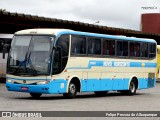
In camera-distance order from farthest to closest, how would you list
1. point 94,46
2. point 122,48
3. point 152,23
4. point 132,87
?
point 152,23, point 132,87, point 122,48, point 94,46

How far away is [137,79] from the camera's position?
2867 cm

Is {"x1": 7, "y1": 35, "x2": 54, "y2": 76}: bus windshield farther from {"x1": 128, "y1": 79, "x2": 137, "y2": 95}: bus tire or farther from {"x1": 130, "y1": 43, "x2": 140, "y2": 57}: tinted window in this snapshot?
{"x1": 128, "y1": 79, "x2": 137, "y2": 95}: bus tire

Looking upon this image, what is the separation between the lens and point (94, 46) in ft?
80.6

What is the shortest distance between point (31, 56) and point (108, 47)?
4959mm

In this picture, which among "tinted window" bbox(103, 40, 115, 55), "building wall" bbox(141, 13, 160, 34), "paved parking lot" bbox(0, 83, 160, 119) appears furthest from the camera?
"building wall" bbox(141, 13, 160, 34)

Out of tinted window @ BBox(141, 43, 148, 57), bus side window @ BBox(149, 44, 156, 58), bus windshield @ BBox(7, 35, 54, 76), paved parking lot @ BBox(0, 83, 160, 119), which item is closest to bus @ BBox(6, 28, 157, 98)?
bus windshield @ BBox(7, 35, 54, 76)

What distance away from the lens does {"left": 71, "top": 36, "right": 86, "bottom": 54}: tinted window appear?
23094 millimetres

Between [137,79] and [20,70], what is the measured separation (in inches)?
335

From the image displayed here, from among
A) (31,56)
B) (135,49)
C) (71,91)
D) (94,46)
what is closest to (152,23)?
(135,49)

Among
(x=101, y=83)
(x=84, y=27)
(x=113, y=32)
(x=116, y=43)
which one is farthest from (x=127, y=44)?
(x=113, y=32)

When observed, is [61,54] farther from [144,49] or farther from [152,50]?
[152,50]

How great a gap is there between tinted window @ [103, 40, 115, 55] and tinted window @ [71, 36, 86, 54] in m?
1.76

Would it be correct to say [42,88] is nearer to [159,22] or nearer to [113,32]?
[113,32]

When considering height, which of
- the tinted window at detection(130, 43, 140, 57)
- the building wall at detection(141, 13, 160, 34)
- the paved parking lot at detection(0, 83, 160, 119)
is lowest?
the paved parking lot at detection(0, 83, 160, 119)
